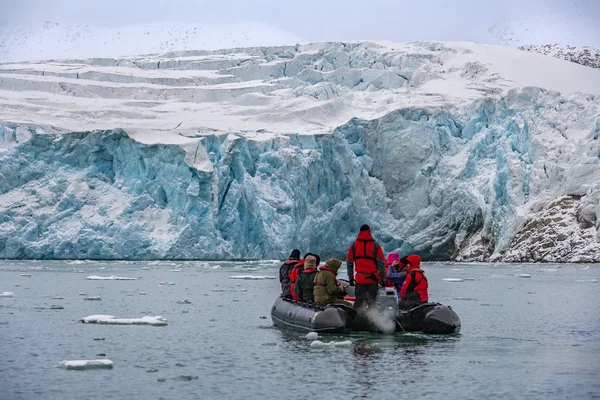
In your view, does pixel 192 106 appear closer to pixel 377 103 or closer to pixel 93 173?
pixel 377 103

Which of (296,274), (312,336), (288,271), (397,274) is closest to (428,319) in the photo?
(397,274)

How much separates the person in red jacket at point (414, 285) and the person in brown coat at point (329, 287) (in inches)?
35.1

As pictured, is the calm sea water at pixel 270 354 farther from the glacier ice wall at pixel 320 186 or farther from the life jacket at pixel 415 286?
the glacier ice wall at pixel 320 186

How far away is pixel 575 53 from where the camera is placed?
8075cm

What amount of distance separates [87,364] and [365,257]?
3985 mm

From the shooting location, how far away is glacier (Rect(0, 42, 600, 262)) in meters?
40.1

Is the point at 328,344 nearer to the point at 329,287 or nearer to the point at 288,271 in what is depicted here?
the point at 329,287

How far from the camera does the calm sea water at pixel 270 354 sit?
9.59 m

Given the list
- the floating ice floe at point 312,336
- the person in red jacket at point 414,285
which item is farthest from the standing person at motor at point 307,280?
the person in red jacket at point 414,285

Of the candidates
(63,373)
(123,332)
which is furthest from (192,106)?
(63,373)

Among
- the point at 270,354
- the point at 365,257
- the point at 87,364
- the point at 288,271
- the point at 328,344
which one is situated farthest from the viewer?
the point at 288,271

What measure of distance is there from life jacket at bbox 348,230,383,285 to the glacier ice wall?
87.8ft

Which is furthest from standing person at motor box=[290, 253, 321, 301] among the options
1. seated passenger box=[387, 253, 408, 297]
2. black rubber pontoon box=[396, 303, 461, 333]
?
black rubber pontoon box=[396, 303, 461, 333]

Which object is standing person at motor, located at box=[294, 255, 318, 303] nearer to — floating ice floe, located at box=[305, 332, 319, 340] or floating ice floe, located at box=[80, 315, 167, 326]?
floating ice floe, located at box=[305, 332, 319, 340]
